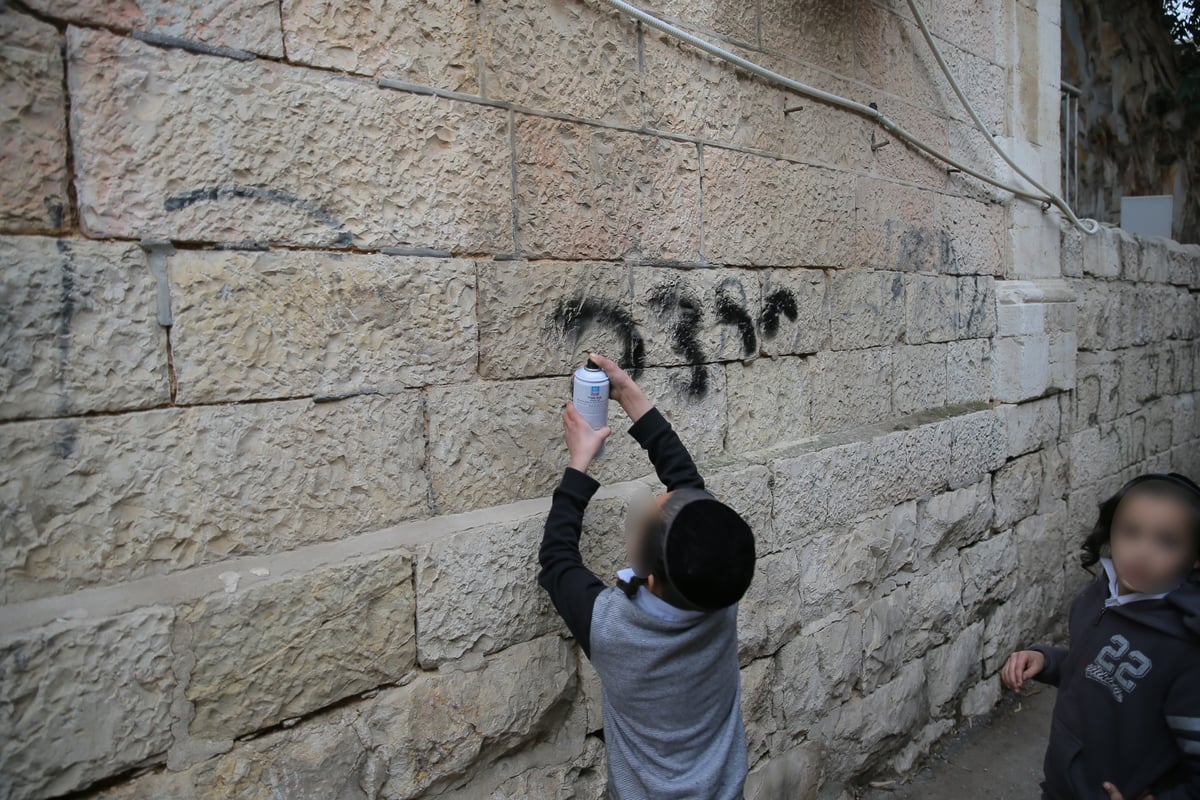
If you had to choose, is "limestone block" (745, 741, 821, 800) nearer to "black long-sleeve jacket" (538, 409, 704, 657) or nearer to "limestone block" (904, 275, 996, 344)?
"black long-sleeve jacket" (538, 409, 704, 657)

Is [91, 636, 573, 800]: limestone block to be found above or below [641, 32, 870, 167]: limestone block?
below

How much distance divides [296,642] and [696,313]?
1660 mm

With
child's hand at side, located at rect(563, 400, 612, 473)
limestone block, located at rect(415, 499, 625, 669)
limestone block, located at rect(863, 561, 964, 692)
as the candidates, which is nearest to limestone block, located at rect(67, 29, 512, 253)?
child's hand at side, located at rect(563, 400, 612, 473)

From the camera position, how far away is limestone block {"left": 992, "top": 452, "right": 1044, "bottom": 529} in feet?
14.1

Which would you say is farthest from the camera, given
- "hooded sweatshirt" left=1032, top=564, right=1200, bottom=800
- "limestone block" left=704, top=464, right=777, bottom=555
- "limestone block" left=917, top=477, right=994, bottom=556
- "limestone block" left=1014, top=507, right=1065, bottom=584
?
"limestone block" left=1014, top=507, right=1065, bottom=584

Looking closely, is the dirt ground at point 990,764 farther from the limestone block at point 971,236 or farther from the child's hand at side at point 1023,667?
the limestone block at point 971,236

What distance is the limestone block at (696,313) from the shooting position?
2.56 metres

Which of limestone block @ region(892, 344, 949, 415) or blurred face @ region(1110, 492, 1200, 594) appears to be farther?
limestone block @ region(892, 344, 949, 415)

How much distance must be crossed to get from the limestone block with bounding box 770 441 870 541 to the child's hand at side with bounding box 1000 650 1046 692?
87 centimetres

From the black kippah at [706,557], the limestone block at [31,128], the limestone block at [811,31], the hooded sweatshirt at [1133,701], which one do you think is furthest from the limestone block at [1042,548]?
the limestone block at [31,128]

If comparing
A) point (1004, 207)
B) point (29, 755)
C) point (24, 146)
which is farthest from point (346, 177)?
point (1004, 207)

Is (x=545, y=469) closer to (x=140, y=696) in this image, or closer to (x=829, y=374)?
(x=140, y=696)

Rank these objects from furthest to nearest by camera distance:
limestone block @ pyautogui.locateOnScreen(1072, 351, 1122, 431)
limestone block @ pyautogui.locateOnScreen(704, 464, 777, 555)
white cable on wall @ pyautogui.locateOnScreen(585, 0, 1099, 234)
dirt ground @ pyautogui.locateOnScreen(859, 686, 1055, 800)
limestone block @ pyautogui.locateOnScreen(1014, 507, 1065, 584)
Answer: limestone block @ pyautogui.locateOnScreen(1072, 351, 1122, 431), limestone block @ pyautogui.locateOnScreen(1014, 507, 1065, 584), dirt ground @ pyautogui.locateOnScreen(859, 686, 1055, 800), limestone block @ pyautogui.locateOnScreen(704, 464, 777, 555), white cable on wall @ pyautogui.locateOnScreen(585, 0, 1099, 234)

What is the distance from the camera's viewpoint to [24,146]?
1.45m
